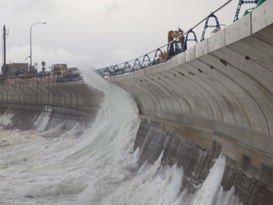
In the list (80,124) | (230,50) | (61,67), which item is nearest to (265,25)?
(230,50)

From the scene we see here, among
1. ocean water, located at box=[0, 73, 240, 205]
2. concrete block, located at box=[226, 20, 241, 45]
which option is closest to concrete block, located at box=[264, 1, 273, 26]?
concrete block, located at box=[226, 20, 241, 45]

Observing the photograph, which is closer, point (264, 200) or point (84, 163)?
point (264, 200)

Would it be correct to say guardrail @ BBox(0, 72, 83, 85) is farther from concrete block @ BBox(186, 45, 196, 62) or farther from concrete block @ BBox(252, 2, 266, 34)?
concrete block @ BBox(252, 2, 266, 34)

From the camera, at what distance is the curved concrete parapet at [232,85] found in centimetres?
741

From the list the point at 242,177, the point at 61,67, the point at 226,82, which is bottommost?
the point at 242,177

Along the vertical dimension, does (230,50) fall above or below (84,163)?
above

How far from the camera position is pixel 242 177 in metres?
9.97

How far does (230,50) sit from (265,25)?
6.86ft

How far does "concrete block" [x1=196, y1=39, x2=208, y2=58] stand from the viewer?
9661 millimetres

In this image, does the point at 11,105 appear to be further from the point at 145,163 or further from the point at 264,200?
the point at 264,200

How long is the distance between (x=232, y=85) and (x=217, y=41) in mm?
1940

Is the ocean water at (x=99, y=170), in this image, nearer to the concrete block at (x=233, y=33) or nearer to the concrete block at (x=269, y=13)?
the concrete block at (x=233, y=33)

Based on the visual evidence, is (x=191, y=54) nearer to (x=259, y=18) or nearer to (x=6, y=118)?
(x=259, y=18)

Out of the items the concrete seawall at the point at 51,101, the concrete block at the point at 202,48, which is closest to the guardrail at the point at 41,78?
the concrete seawall at the point at 51,101
